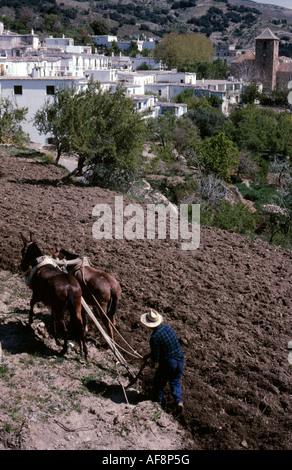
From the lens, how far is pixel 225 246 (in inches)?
506

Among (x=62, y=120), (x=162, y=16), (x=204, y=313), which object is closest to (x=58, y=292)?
(x=204, y=313)

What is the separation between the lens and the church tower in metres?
85.9

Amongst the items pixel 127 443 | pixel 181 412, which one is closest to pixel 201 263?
pixel 181 412

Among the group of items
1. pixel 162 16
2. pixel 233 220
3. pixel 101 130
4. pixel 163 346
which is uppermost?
pixel 162 16

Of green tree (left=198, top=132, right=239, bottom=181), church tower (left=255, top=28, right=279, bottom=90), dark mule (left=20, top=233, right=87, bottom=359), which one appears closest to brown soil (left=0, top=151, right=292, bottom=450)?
dark mule (left=20, top=233, right=87, bottom=359)

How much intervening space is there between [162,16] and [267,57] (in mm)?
94630

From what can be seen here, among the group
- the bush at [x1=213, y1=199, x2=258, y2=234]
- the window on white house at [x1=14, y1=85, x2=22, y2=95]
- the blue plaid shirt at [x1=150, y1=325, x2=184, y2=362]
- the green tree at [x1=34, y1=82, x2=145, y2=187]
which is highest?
the window on white house at [x1=14, y1=85, x2=22, y2=95]

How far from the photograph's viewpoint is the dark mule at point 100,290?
7973 mm

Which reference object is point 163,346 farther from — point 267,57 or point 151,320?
point 267,57

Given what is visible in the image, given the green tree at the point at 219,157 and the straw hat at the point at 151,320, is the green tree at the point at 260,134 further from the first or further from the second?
the straw hat at the point at 151,320

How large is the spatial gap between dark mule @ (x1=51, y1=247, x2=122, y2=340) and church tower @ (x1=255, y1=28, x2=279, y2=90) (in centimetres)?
8305

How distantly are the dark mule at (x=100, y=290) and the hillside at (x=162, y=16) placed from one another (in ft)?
367

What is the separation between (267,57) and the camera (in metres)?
87.3

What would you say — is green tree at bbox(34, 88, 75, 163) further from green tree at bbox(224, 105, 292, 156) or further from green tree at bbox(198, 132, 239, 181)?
green tree at bbox(224, 105, 292, 156)
